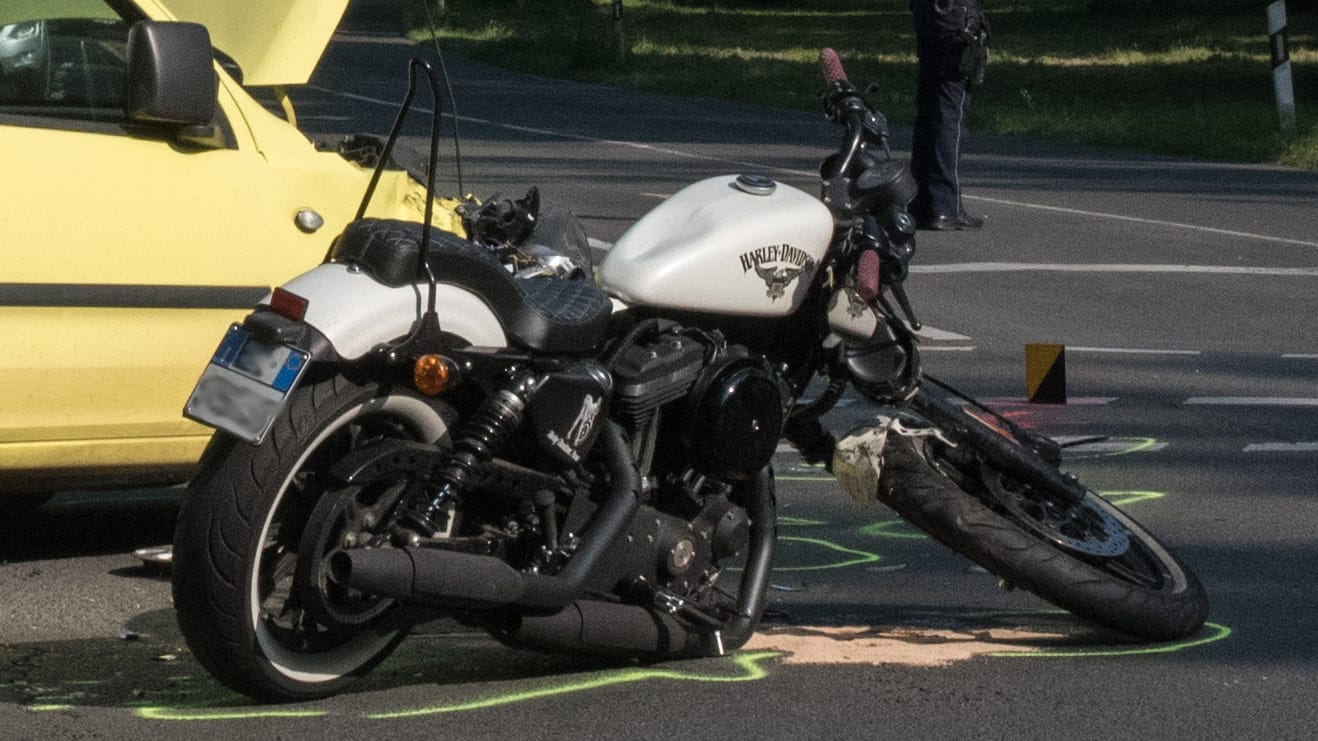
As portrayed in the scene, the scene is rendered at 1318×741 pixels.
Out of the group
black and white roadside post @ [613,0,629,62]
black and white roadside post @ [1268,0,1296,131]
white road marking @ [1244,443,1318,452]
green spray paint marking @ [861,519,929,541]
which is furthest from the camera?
black and white roadside post @ [613,0,629,62]

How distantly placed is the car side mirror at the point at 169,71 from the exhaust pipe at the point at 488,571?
1.50 m

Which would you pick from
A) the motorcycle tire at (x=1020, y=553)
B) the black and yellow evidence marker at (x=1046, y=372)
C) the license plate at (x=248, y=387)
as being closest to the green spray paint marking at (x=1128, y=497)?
the black and yellow evidence marker at (x=1046, y=372)

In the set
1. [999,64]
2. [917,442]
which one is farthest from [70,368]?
[999,64]

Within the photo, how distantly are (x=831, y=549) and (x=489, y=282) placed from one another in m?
2.04

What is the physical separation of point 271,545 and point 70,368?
1.40 meters

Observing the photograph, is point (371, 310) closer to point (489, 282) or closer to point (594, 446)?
point (489, 282)

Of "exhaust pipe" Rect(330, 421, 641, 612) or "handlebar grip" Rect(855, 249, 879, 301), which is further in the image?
"handlebar grip" Rect(855, 249, 879, 301)

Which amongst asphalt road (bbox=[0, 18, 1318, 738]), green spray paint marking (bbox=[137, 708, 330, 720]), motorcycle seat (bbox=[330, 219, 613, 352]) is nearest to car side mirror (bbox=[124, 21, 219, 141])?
asphalt road (bbox=[0, 18, 1318, 738])

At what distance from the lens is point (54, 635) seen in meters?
5.19

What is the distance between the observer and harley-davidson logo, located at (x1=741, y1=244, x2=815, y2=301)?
4.77 m

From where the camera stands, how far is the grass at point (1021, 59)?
72.4 feet

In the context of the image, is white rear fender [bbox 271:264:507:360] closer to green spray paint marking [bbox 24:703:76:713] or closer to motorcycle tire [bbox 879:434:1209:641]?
green spray paint marking [bbox 24:703:76:713]

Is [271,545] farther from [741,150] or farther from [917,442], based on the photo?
[741,150]

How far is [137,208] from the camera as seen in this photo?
5.61 meters
